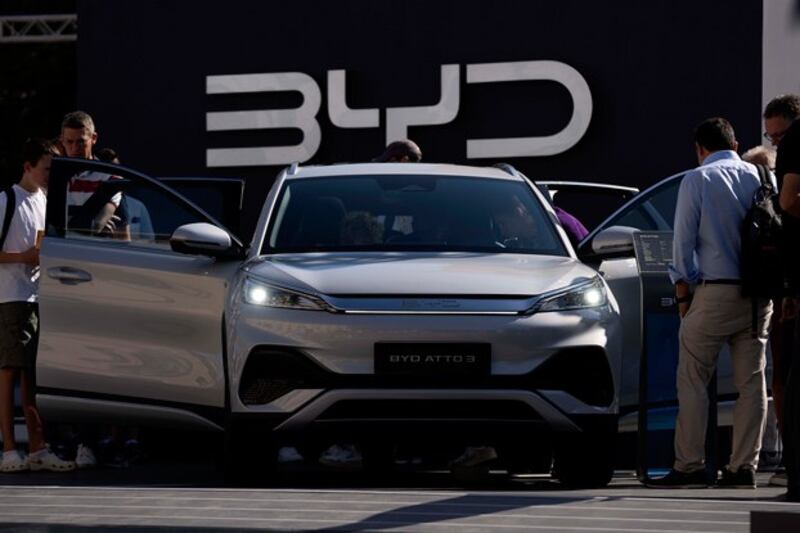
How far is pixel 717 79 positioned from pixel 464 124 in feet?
7.96

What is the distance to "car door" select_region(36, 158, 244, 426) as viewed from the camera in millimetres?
9773

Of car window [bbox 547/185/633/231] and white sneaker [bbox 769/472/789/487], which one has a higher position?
car window [bbox 547/185/633/231]

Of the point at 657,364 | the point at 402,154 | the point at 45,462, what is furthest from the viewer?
the point at 402,154

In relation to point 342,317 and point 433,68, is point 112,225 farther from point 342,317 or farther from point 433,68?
point 433,68

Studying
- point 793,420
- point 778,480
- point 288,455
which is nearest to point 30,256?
point 288,455

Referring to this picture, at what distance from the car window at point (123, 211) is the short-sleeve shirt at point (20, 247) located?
0.72 m

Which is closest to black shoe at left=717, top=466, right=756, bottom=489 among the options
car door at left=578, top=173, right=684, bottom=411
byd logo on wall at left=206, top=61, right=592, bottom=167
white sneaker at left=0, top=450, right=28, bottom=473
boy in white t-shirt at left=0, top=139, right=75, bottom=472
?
car door at left=578, top=173, right=684, bottom=411

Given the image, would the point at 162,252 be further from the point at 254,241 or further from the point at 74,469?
the point at 74,469

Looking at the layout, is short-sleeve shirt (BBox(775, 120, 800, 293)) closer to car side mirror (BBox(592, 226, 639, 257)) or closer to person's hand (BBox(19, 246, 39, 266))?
car side mirror (BBox(592, 226, 639, 257))

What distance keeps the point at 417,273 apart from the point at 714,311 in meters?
1.49

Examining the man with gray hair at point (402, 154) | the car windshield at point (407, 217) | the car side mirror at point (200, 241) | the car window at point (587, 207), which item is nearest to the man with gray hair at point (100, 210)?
the car side mirror at point (200, 241)

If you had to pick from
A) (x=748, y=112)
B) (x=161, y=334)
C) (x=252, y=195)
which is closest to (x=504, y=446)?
(x=161, y=334)

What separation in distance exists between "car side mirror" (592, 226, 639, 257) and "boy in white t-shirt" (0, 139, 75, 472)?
3483 mm

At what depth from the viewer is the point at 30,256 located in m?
11.2
